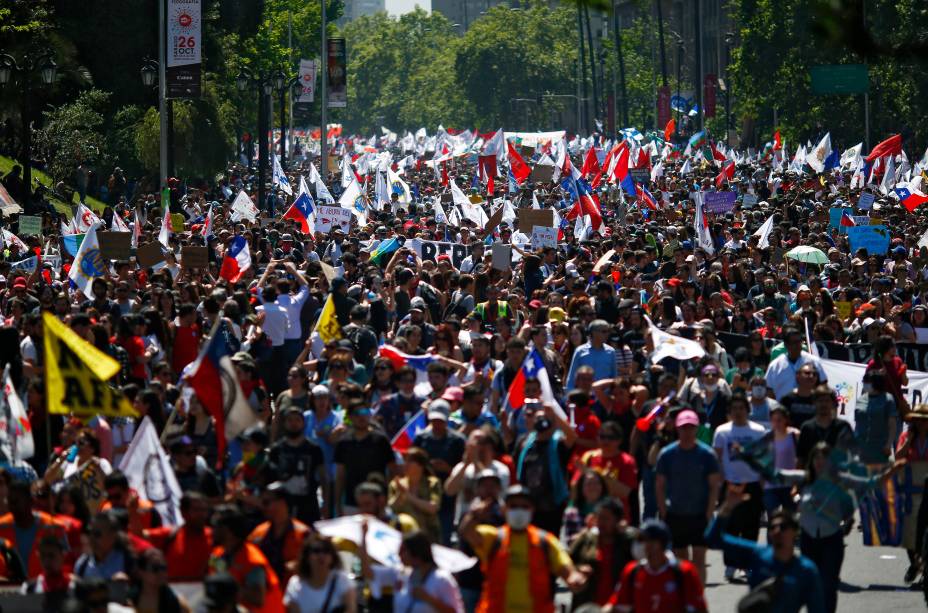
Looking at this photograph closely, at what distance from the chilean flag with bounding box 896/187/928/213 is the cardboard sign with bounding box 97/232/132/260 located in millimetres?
16965

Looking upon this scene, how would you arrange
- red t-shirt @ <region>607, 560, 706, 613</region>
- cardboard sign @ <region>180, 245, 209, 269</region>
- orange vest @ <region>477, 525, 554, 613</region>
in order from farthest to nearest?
cardboard sign @ <region>180, 245, 209, 269</region> < orange vest @ <region>477, 525, 554, 613</region> < red t-shirt @ <region>607, 560, 706, 613</region>

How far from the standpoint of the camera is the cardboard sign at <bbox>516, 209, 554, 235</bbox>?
25109 millimetres

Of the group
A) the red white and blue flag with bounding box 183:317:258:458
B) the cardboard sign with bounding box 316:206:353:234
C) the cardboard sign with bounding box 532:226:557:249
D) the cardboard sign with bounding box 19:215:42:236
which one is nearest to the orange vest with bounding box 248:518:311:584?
the red white and blue flag with bounding box 183:317:258:458

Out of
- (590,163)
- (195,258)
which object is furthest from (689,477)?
(590,163)

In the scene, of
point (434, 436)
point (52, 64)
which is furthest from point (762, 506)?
point (52, 64)

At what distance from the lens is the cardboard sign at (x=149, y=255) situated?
20719 mm

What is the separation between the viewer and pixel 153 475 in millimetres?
10156

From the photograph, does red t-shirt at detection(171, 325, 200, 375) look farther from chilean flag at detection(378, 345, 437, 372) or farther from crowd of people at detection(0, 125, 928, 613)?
chilean flag at detection(378, 345, 437, 372)

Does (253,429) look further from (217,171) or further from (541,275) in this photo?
(217,171)

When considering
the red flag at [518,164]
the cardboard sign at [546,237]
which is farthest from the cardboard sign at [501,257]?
the red flag at [518,164]

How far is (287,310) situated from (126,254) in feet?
13.4

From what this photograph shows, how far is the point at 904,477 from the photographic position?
39.2 ft

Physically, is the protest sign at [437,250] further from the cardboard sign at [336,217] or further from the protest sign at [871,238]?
the protest sign at [871,238]

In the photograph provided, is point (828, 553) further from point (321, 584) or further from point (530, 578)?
point (321, 584)
